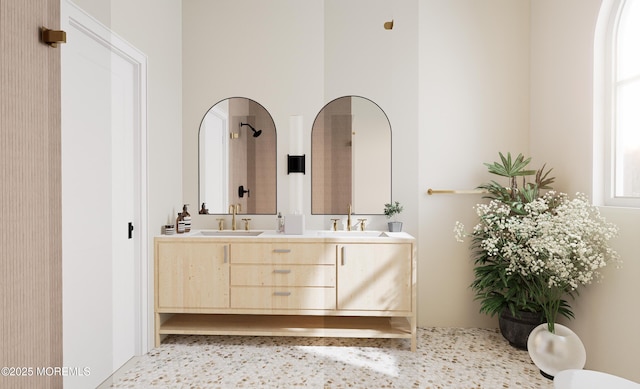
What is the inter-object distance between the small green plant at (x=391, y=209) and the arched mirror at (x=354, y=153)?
72mm

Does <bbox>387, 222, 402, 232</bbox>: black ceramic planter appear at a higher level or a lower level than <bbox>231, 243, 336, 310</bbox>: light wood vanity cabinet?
higher

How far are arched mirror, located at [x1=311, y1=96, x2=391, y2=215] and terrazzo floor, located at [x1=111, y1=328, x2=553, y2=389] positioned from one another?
1.14 m

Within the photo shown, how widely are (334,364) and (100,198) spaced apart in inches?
73.4

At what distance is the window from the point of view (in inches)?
84.0

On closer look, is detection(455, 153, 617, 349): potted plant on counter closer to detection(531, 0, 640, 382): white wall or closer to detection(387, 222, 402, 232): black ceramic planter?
detection(531, 0, 640, 382): white wall

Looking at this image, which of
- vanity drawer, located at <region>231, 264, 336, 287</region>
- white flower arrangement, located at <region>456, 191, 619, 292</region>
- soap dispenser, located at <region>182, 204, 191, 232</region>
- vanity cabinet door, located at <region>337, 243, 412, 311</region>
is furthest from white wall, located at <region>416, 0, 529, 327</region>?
soap dispenser, located at <region>182, 204, 191, 232</region>

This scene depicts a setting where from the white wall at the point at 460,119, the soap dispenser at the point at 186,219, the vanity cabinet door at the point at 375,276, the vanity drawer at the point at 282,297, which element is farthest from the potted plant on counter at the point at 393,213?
the soap dispenser at the point at 186,219

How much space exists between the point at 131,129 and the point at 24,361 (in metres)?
1.61

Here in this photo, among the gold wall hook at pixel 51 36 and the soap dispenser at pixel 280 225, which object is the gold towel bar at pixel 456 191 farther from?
the gold wall hook at pixel 51 36

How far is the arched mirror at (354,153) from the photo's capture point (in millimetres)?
3055

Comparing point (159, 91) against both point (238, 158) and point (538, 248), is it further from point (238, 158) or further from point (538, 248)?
point (538, 248)

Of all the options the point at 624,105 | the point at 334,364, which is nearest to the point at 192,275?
the point at 334,364

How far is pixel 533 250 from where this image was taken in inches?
89.0

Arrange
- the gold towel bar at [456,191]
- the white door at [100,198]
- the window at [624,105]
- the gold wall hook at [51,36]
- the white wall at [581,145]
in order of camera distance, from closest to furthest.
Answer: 1. the gold wall hook at [51,36]
2. the white door at [100,198]
3. the white wall at [581,145]
4. the window at [624,105]
5. the gold towel bar at [456,191]
